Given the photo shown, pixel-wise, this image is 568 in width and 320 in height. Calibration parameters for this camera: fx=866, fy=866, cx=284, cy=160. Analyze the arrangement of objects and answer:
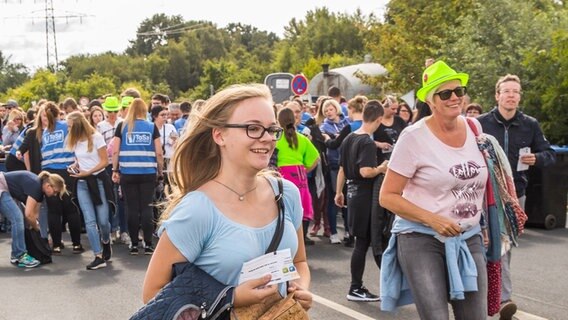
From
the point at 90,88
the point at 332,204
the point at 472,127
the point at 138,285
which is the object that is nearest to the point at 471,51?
the point at 332,204

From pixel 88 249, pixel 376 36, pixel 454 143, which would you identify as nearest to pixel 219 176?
pixel 454 143

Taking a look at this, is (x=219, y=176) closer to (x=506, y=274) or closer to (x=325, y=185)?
(x=506, y=274)

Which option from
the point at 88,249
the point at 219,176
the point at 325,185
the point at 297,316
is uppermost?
the point at 219,176

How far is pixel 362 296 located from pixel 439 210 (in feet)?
10.8

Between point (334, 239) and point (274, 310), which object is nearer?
point (274, 310)

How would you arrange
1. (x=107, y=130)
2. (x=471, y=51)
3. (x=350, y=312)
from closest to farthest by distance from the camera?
(x=350, y=312)
(x=107, y=130)
(x=471, y=51)

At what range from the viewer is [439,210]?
4.59 meters

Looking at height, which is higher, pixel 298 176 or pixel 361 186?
pixel 361 186

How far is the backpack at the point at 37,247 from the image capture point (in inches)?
400

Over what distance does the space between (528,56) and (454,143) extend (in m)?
12.9

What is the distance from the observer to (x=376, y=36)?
3359 cm

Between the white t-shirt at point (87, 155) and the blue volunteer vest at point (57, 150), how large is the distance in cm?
42

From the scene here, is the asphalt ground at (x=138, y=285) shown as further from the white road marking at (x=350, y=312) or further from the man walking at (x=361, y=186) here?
the man walking at (x=361, y=186)

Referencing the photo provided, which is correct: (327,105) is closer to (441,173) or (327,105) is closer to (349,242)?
(349,242)
